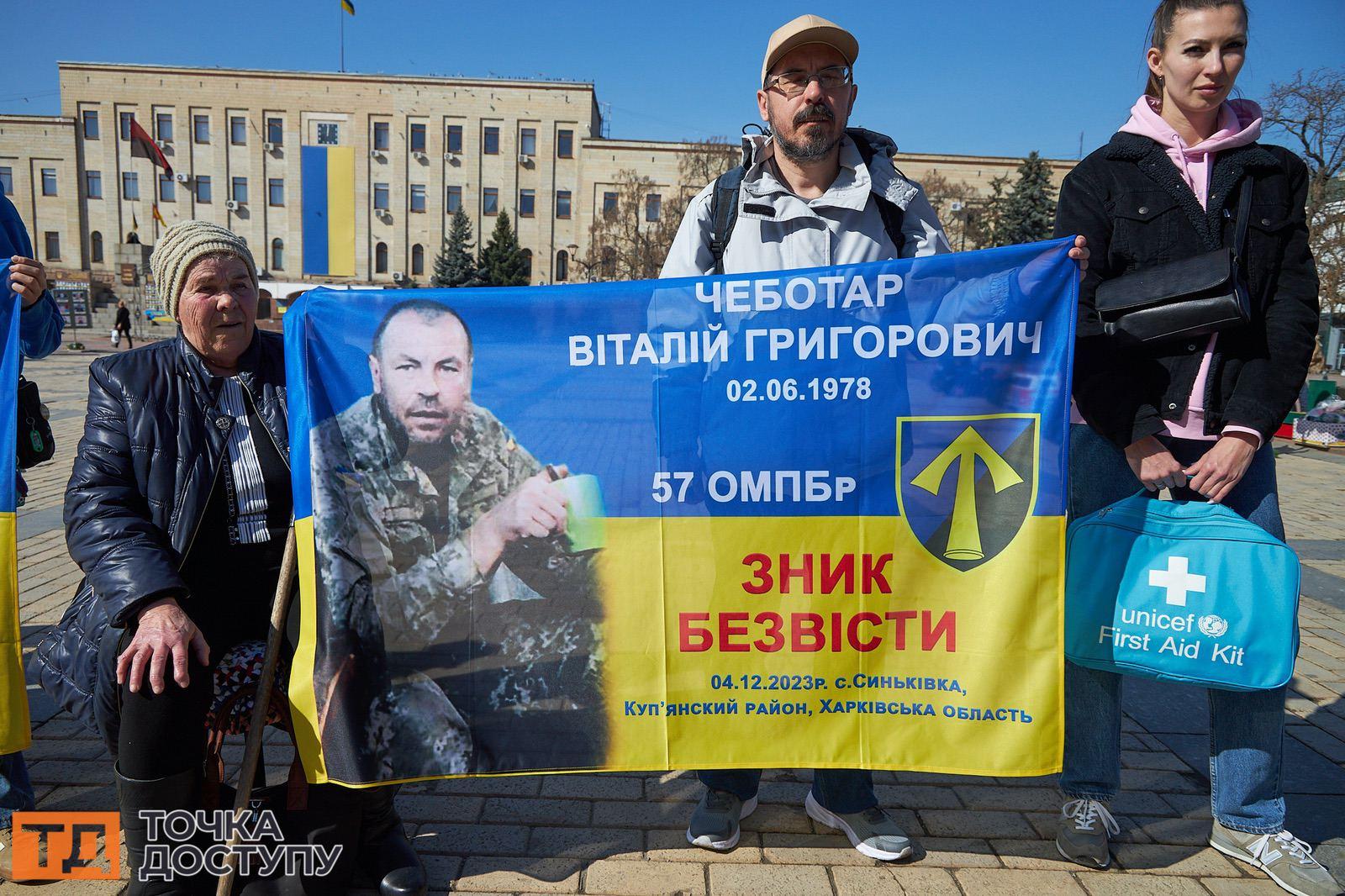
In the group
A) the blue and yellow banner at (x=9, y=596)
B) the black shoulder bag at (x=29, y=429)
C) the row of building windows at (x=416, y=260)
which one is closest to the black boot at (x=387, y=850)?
the blue and yellow banner at (x=9, y=596)

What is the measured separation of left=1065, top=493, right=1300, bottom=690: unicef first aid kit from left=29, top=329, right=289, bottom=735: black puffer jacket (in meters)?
2.34

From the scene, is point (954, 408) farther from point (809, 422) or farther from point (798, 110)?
point (798, 110)

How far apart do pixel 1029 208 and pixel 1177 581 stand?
4607cm

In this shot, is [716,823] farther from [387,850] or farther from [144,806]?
[144,806]

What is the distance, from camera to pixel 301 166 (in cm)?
6156

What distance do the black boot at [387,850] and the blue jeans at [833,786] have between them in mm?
873

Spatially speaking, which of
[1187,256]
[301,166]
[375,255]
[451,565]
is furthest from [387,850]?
[301,166]

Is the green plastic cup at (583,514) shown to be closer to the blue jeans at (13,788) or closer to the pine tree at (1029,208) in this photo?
the blue jeans at (13,788)

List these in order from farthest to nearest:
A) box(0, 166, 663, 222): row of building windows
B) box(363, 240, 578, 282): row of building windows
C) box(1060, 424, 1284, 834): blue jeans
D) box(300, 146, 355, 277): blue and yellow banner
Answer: box(363, 240, 578, 282): row of building windows → box(300, 146, 355, 277): blue and yellow banner → box(0, 166, 663, 222): row of building windows → box(1060, 424, 1284, 834): blue jeans

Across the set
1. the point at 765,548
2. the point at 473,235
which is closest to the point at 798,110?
the point at 765,548

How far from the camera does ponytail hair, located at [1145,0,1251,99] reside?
2449 millimetres

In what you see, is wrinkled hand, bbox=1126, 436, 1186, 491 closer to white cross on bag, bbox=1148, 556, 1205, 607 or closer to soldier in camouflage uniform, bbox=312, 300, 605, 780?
white cross on bag, bbox=1148, 556, 1205, 607

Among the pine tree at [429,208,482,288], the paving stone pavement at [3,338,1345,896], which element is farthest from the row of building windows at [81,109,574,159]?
the paving stone pavement at [3,338,1345,896]

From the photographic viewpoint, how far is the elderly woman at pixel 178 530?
2.27m
